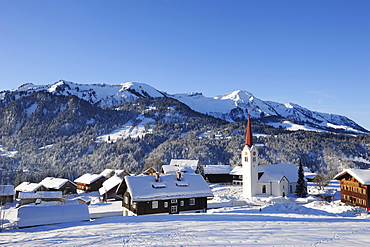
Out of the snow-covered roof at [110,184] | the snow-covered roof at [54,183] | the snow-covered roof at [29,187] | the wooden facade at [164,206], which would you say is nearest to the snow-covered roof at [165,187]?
the wooden facade at [164,206]

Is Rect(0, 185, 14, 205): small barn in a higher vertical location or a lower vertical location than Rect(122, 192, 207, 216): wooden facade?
lower

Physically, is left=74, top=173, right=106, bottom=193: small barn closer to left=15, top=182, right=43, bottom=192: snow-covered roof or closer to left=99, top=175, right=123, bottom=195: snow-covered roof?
left=15, top=182, right=43, bottom=192: snow-covered roof

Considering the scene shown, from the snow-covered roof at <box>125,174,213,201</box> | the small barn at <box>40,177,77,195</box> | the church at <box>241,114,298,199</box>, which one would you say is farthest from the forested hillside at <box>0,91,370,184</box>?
the snow-covered roof at <box>125,174,213,201</box>

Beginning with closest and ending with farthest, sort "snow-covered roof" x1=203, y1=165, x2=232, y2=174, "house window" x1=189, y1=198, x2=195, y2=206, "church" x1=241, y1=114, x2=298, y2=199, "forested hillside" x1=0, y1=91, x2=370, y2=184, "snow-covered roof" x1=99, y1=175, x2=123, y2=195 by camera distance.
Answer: "house window" x1=189, y1=198, x2=195, y2=206 < "church" x1=241, y1=114, x2=298, y2=199 < "snow-covered roof" x1=99, y1=175, x2=123, y2=195 < "snow-covered roof" x1=203, y1=165, x2=232, y2=174 < "forested hillside" x1=0, y1=91, x2=370, y2=184

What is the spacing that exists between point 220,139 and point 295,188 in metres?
101

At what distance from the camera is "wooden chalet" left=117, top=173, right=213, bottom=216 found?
33062 millimetres

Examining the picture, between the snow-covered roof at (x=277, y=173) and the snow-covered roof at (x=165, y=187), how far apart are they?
22.9 meters

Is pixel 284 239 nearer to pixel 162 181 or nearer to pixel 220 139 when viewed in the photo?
pixel 162 181

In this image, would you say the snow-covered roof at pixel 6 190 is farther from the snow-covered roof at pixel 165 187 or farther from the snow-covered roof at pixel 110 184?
the snow-covered roof at pixel 165 187

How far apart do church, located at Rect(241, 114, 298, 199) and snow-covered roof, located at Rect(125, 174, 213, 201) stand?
2040cm

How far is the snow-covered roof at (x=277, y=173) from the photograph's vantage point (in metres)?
55.4

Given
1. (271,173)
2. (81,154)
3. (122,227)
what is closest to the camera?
(122,227)

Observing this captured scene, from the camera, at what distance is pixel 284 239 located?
14.6 meters

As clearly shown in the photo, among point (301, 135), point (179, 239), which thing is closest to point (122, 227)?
point (179, 239)
